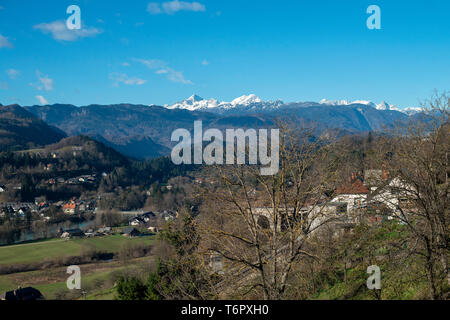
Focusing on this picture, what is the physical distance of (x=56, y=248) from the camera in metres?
43.8

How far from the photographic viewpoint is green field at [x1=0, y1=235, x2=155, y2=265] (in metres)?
39.3

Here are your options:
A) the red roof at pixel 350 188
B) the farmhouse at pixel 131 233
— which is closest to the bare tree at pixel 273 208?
the red roof at pixel 350 188

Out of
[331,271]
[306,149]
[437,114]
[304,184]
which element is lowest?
[331,271]

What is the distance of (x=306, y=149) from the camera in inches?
344

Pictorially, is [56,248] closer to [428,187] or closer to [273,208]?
[273,208]

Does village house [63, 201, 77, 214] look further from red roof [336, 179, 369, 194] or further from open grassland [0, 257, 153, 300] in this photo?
red roof [336, 179, 369, 194]

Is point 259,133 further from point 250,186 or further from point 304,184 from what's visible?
point 304,184

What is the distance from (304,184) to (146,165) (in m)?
111

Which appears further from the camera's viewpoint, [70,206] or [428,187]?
[70,206]
